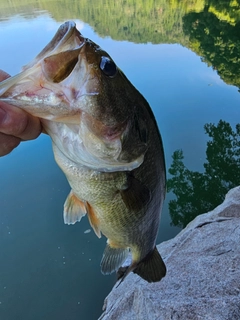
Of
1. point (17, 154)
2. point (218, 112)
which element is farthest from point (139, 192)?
point (218, 112)

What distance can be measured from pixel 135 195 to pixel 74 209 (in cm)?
36

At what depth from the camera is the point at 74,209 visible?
1.70 meters

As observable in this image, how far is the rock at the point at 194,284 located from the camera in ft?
9.17

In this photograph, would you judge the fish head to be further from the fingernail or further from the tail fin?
the tail fin

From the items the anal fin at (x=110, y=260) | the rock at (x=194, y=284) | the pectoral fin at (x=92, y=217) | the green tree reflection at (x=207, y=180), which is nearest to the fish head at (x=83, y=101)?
the pectoral fin at (x=92, y=217)

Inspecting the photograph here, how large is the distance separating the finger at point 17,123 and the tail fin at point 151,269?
1072mm

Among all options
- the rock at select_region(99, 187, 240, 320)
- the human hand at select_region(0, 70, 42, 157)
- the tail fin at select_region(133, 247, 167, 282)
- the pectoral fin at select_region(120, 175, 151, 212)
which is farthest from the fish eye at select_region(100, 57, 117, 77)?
the rock at select_region(99, 187, 240, 320)

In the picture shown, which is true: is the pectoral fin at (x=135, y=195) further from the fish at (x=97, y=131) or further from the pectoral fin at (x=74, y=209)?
the pectoral fin at (x=74, y=209)

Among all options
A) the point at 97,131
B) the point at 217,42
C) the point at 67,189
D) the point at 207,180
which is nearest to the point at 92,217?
the point at 97,131

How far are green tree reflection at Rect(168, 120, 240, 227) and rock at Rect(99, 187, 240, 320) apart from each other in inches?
61.4

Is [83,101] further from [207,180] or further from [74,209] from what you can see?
[207,180]

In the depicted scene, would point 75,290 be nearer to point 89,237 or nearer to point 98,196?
point 89,237

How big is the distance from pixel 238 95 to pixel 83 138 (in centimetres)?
891

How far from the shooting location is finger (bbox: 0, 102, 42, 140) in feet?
3.95
